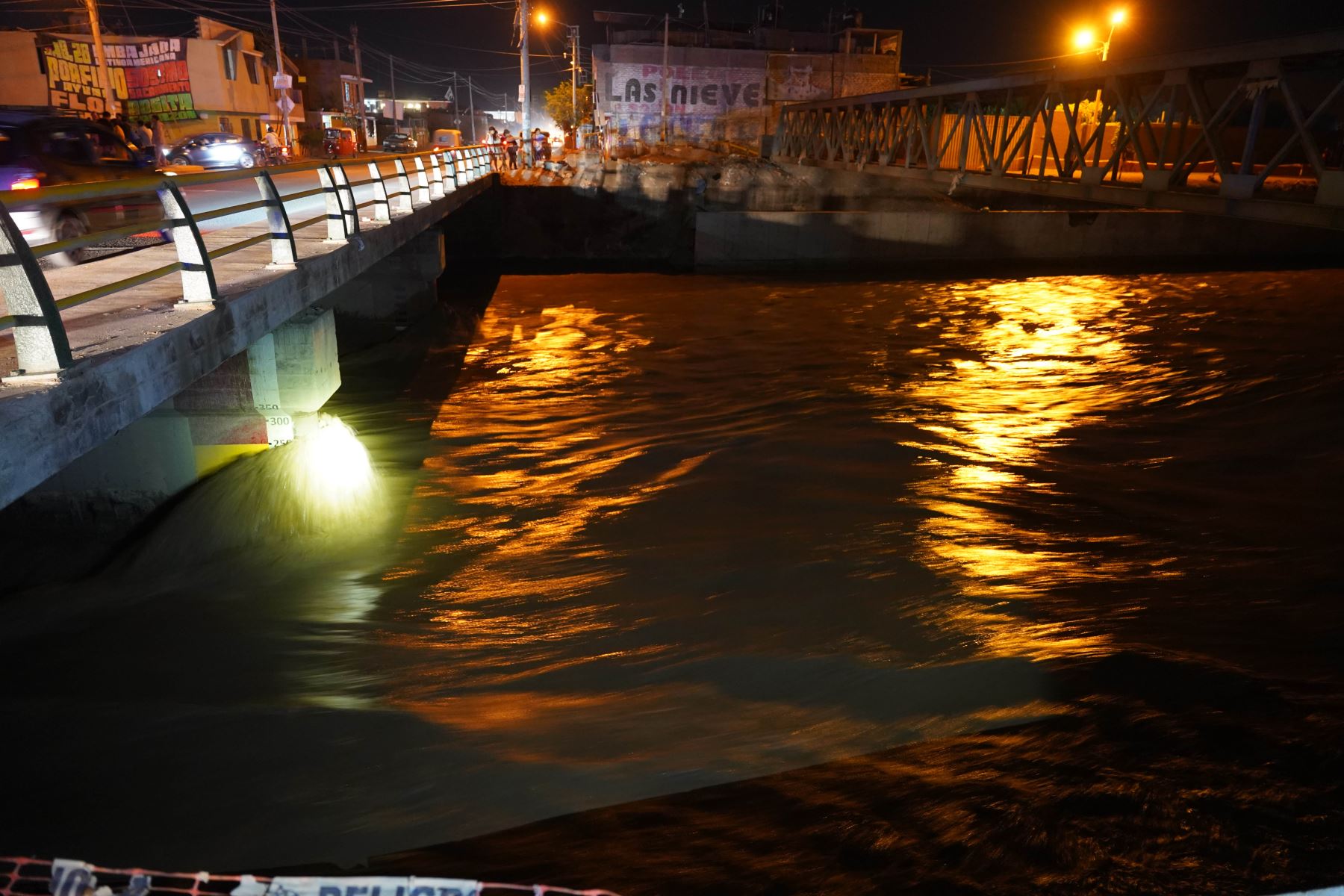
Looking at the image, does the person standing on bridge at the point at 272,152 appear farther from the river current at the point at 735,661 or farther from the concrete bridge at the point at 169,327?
the river current at the point at 735,661

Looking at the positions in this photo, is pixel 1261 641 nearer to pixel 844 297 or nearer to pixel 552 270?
pixel 844 297

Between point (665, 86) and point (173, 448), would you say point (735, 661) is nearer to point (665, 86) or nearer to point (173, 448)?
point (173, 448)

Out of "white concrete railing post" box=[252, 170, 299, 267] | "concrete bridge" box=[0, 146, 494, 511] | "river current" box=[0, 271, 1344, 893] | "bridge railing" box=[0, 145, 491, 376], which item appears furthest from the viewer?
"white concrete railing post" box=[252, 170, 299, 267]

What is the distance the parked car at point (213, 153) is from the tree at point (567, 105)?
44383 mm

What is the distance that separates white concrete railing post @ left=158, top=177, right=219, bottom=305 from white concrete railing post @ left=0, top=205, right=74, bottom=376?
5.16 feet

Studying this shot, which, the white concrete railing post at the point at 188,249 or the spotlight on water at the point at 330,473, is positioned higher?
the white concrete railing post at the point at 188,249

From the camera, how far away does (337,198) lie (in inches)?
418

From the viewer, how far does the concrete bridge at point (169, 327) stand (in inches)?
184

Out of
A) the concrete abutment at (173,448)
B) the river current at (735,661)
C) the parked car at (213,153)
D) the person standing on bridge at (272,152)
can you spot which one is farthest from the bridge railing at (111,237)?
the person standing on bridge at (272,152)

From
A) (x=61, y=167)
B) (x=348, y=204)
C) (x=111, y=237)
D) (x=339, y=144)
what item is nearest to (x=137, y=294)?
(x=111, y=237)

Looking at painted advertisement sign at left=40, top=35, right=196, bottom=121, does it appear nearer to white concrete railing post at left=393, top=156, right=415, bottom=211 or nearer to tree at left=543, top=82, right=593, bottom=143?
tree at left=543, top=82, right=593, bottom=143

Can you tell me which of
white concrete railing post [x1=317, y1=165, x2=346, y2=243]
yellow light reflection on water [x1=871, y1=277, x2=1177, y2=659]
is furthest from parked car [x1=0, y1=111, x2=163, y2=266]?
yellow light reflection on water [x1=871, y1=277, x2=1177, y2=659]

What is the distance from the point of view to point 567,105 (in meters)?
82.6

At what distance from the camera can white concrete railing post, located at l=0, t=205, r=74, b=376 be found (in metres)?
4.46
